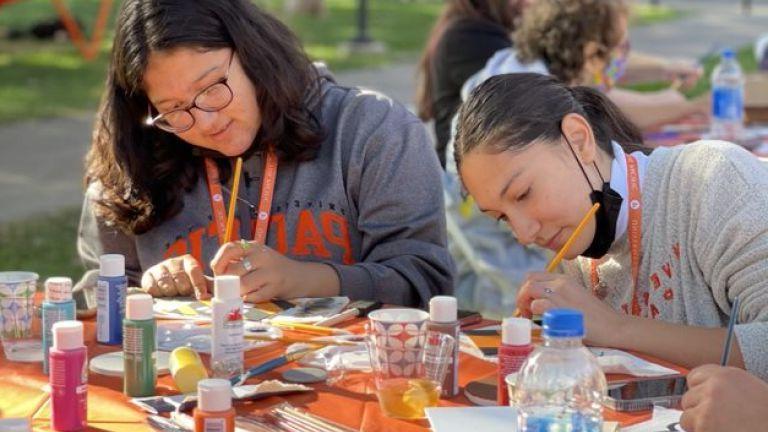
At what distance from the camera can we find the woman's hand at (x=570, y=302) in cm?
243

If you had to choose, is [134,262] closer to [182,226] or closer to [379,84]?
[182,226]

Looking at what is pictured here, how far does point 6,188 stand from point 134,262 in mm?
4775

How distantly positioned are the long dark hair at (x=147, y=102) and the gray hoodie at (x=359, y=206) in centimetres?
6

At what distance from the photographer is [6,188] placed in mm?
7859

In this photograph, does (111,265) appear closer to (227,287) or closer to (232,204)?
(227,287)

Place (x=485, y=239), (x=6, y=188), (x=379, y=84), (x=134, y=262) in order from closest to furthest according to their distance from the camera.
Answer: (x=134, y=262) → (x=485, y=239) → (x=6, y=188) → (x=379, y=84)

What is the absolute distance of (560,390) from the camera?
1.94 metres

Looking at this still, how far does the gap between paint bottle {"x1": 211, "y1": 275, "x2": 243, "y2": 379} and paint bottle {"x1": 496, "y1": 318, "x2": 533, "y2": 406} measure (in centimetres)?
48

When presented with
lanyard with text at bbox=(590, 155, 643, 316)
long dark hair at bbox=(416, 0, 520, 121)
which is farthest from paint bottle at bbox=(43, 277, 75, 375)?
long dark hair at bbox=(416, 0, 520, 121)

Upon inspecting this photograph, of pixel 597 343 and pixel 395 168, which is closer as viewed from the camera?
pixel 597 343

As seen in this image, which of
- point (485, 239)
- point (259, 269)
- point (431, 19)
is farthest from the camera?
point (431, 19)

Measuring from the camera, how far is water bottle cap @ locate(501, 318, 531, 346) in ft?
6.89

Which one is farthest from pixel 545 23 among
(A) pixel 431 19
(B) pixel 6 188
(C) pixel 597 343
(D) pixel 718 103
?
(A) pixel 431 19

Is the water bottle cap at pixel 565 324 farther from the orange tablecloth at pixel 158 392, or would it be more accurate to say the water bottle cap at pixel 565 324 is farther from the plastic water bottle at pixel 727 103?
the plastic water bottle at pixel 727 103
